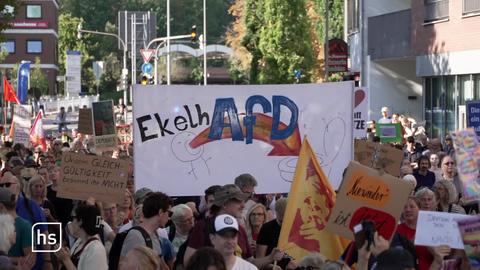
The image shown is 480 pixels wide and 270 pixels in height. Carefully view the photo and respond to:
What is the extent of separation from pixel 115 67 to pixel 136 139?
11742 cm

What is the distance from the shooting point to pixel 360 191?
9359 mm

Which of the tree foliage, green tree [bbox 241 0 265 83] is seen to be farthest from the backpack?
the tree foliage

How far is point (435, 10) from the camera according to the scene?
128ft

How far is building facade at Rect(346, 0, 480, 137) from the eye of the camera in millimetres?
36406

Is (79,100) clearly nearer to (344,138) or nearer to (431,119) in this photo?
(431,119)

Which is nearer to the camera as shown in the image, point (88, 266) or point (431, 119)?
point (88, 266)

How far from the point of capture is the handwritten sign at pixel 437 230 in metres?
8.32

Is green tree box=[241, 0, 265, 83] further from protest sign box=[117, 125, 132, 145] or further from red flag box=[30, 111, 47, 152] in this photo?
red flag box=[30, 111, 47, 152]

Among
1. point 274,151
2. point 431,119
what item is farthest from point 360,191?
point 431,119

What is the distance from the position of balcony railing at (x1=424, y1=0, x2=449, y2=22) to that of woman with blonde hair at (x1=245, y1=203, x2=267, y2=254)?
27.3 metres

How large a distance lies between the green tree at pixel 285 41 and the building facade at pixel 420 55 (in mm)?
10019

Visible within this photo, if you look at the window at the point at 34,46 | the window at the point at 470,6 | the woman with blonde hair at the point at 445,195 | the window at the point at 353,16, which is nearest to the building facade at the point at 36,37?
the window at the point at 34,46

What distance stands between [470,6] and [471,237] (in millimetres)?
28920

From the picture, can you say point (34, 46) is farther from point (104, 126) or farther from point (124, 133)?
point (104, 126)
